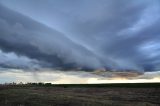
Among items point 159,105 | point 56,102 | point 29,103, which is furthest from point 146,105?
point 29,103

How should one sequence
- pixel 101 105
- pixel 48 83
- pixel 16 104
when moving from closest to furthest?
1. pixel 101 105
2. pixel 16 104
3. pixel 48 83

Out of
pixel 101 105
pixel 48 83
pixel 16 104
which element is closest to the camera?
pixel 101 105

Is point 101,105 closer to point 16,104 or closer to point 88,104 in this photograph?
point 88,104

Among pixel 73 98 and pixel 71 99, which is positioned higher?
pixel 73 98

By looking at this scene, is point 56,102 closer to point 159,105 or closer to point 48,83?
point 159,105

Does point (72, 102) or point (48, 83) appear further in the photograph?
point (48, 83)

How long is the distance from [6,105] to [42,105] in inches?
255

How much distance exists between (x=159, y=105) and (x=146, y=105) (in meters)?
4.20

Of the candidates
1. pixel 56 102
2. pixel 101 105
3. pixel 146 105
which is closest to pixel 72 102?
pixel 56 102

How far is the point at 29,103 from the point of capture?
50125mm

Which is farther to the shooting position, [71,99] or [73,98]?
[73,98]

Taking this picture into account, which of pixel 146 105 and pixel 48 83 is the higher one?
pixel 48 83

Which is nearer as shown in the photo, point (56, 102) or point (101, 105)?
point (101, 105)

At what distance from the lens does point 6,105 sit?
47906 millimetres
